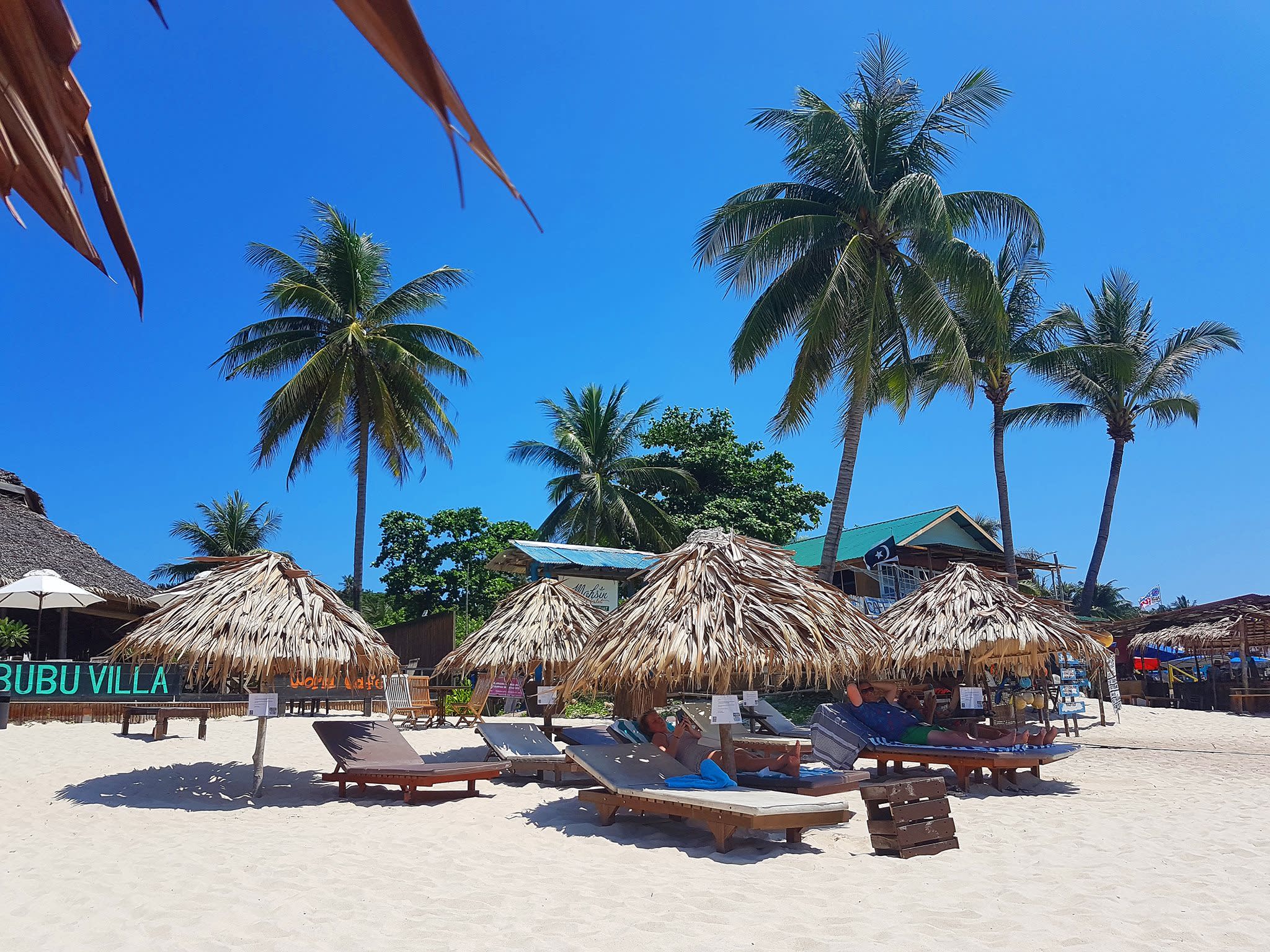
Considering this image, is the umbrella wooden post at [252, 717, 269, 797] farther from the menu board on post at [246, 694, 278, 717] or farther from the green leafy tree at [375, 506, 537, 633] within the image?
the green leafy tree at [375, 506, 537, 633]

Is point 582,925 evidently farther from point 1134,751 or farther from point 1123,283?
point 1123,283

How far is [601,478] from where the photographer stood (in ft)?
94.4

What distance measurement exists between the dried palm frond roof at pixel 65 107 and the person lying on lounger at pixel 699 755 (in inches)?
283

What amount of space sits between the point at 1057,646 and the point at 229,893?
9.02 m

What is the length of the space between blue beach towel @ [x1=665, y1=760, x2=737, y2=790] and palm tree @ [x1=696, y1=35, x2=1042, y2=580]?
957cm

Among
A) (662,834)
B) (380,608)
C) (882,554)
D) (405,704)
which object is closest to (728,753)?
(662,834)

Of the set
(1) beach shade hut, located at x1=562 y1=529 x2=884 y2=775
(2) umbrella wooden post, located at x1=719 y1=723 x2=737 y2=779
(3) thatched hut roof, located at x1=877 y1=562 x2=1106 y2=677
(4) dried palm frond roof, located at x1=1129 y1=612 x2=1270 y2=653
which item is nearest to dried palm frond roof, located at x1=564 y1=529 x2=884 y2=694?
(1) beach shade hut, located at x1=562 y1=529 x2=884 y2=775

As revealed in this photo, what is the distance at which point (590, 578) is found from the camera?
21.9 m

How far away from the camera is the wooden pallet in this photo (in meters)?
6.78

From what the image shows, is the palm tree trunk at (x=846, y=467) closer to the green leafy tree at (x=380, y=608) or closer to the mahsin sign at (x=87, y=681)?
the mahsin sign at (x=87, y=681)

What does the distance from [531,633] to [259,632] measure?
396 centimetres

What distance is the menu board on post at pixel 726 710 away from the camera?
7.47 m

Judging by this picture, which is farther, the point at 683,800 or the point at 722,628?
the point at 722,628

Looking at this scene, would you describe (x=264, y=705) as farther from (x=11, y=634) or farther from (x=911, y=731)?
(x=11, y=634)
